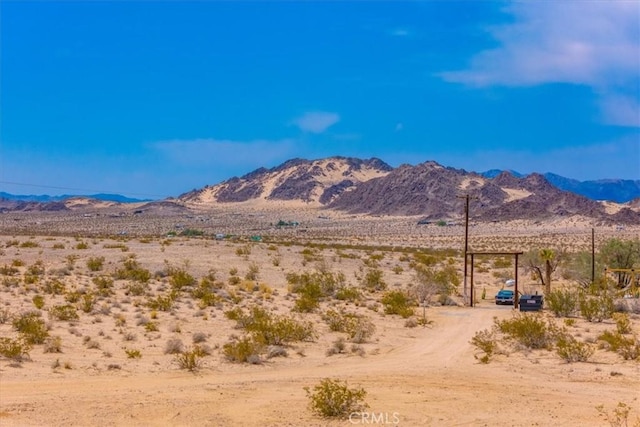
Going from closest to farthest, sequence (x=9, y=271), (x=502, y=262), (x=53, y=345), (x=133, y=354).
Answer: (x=133, y=354) < (x=53, y=345) < (x=9, y=271) < (x=502, y=262)

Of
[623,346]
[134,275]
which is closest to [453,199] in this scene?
[134,275]

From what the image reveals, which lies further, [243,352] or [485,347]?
[485,347]

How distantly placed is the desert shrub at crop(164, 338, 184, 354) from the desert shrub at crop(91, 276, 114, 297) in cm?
1133

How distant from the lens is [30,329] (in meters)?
18.4

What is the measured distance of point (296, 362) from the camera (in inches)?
680

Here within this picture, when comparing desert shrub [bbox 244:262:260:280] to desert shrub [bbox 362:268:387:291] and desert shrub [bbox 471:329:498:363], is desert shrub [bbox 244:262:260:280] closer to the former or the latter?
desert shrub [bbox 362:268:387:291]

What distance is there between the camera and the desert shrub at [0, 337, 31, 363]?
16016 millimetres

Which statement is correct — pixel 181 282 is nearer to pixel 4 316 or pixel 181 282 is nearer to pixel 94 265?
pixel 94 265

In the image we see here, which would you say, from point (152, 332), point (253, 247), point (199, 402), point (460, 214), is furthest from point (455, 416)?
point (460, 214)

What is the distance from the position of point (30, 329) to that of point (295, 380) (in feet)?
26.7

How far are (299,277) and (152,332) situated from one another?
1695 cm

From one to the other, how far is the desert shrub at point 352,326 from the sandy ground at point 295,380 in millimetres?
301

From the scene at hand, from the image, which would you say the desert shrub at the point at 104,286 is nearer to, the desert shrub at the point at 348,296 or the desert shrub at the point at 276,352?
the desert shrub at the point at 348,296

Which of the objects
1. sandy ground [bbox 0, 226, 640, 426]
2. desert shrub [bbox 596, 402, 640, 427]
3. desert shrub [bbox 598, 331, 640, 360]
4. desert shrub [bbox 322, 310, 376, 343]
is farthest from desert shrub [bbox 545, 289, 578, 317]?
desert shrub [bbox 596, 402, 640, 427]
